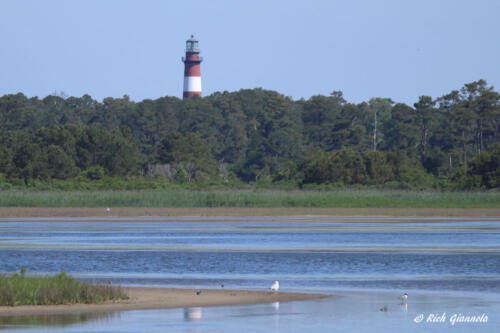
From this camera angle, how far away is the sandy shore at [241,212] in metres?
54.4

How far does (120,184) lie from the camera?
7069cm

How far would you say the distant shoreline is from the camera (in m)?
54.1

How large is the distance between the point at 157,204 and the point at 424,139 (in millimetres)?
39768

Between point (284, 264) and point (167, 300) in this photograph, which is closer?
point (167, 300)

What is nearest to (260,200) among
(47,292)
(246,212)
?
(246,212)

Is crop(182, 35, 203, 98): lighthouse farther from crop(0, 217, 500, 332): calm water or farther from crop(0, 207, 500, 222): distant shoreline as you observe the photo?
crop(0, 217, 500, 332): calm water

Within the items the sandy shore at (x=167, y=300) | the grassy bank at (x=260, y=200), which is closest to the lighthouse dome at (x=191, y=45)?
the grassy bank at (x=260, y=200)

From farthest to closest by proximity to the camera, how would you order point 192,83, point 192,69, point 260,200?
point 192,83
point 192,69
point 260,200

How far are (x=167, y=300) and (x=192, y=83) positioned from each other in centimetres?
9644

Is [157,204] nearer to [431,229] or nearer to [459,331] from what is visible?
[431,229]

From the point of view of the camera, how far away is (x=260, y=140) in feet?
308

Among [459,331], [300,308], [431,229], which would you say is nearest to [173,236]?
[431,229]

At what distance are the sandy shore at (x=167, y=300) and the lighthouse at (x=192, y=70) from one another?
3570 inches

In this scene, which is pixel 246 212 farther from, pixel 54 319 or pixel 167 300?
pixel 54 319
